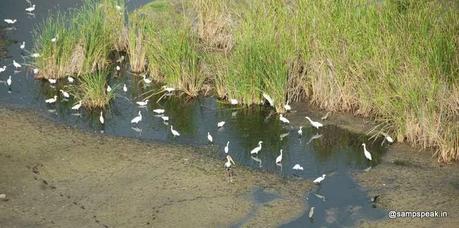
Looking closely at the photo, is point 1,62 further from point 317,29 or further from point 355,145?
point 355,145

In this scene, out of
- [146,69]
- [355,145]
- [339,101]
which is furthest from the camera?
[146,69]

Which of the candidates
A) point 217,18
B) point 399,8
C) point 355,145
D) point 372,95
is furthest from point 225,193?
A: point 217,18

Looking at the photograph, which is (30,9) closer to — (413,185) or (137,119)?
(137,119)

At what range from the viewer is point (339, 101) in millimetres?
9406

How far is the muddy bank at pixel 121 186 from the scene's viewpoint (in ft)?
22.9

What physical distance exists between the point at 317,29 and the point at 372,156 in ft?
6.48

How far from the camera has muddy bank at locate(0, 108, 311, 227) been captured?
22.9 ft

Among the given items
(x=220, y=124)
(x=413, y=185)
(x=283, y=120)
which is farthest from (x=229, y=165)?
(x=413, y=185)

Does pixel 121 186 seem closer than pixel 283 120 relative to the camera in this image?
Yes

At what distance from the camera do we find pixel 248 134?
9.01 metres

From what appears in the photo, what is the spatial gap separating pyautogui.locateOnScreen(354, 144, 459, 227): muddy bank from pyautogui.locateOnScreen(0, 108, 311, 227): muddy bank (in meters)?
0.75

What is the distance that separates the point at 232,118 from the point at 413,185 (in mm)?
2513

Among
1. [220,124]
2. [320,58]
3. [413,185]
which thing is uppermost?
[320,58]

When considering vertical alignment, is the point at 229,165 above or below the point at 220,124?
below
